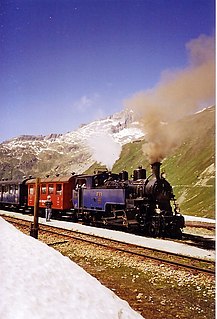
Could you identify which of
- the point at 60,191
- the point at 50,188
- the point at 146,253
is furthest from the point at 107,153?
the point at 146,253

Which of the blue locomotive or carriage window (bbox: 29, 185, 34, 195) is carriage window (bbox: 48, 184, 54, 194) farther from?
the blue locomotive

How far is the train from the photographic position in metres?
12.6

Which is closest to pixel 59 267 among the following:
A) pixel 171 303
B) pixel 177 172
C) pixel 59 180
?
pixel 171 303

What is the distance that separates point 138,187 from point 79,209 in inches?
184

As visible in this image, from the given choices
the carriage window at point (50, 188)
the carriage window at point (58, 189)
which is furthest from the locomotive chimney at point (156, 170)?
the carriage window at point (50, 188)

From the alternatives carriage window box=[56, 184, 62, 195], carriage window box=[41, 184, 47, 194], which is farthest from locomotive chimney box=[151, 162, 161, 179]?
carriage window box=[41, 184, 47, 194]

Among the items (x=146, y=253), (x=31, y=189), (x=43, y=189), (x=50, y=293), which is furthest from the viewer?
(x=31, y=189)

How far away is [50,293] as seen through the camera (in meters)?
5.24

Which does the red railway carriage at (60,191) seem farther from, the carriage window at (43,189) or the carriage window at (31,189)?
the carriage window at (31,189)

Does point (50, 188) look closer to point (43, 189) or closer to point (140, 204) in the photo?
point (43, 189)

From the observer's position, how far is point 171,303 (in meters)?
5.54

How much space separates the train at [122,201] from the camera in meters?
12.6

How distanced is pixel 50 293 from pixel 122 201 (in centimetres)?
829

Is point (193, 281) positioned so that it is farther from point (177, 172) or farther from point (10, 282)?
point (177, 172)
